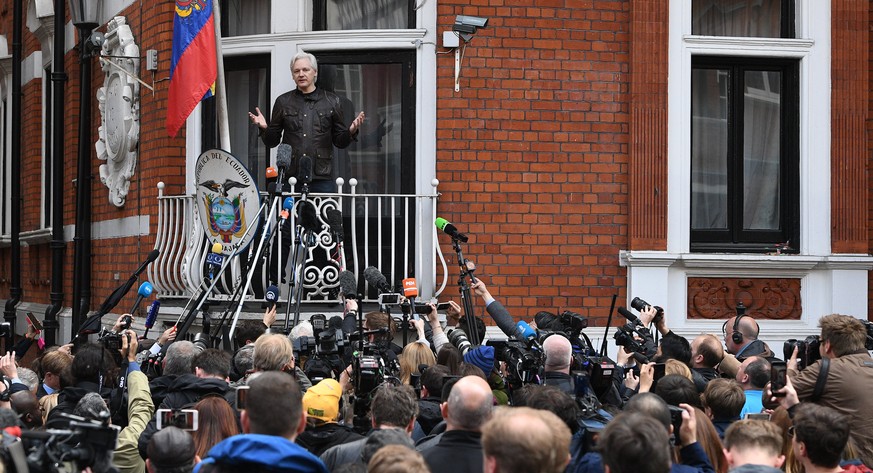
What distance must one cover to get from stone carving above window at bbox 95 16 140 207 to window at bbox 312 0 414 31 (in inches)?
83.3

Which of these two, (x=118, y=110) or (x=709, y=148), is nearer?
(x=709, y=148)

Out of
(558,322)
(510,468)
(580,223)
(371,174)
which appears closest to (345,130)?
(371,174)

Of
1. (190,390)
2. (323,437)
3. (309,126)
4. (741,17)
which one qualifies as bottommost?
(323,437)

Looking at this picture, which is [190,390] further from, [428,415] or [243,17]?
[243,17]

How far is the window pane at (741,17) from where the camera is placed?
11.3 metres

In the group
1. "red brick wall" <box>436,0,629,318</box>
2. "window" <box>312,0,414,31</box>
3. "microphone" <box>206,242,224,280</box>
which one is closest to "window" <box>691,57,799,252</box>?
"red brick wall" <box>436,0,629,318</box>

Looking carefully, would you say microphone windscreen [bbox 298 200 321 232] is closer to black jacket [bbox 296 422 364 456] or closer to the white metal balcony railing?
the white metal balcony railing

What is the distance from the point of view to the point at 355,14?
11.5 meters

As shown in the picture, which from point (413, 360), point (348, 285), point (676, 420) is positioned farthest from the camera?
point (348, 285)

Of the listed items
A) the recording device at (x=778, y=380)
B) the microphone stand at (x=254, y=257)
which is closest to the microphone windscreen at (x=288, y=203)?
the microphone stand at (x=254, y=257)

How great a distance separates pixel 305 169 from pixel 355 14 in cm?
220

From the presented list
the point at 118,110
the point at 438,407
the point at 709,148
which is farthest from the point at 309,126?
the point at 438,407

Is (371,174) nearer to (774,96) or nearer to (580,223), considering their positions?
(580,223)

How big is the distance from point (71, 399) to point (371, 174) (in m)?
5.05
